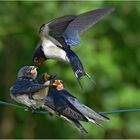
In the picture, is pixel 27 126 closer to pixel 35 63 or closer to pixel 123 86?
pixel 123 86

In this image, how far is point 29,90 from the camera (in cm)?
171

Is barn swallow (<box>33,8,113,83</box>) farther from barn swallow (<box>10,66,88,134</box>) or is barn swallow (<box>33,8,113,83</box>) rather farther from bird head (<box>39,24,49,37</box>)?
barn swallow (<box>10,66,88,134</box>)

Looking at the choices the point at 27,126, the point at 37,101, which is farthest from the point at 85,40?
the point at 37,101

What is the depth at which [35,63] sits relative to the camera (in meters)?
2.02

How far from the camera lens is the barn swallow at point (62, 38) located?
194 cm

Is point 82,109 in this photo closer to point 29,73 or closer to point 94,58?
point 29,73

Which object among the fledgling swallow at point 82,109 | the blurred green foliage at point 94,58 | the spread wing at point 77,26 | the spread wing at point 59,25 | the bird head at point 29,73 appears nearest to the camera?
the fledgling swallow at point 82,109

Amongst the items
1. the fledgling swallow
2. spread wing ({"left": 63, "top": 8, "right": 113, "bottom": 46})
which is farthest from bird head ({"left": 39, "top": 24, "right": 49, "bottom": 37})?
the fledgling swallow

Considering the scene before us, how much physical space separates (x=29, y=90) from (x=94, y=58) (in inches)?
71.8

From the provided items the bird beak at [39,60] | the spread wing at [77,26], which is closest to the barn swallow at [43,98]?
the bird beak at [39,60]

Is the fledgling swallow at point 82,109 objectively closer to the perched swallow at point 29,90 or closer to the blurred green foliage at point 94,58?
the perched swallow at point 29,90

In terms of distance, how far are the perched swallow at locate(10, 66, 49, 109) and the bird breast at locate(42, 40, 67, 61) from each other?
0.62 feet

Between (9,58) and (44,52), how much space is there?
6.55ft

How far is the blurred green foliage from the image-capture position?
3.51 metres
